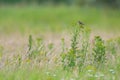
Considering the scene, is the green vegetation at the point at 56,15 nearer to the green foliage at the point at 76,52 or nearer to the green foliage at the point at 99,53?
the green foliage at the point at 76,52

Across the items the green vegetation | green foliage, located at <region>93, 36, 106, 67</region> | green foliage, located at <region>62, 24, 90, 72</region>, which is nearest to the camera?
green foliage, located at <region>62, 24, 90, 72</region>

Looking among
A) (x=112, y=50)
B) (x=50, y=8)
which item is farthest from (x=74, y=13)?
(x=112, y=50)

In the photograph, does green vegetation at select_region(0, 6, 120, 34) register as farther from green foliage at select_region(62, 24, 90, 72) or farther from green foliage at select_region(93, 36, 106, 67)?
green foliage at select_region(93, 36, 106, 67)

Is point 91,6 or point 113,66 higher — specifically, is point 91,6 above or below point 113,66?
above

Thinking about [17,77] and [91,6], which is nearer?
[17,77]

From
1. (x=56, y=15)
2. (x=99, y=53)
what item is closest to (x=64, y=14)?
(x=56, y=15)

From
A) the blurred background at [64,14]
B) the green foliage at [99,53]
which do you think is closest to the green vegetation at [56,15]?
the blurred background at [64,14]

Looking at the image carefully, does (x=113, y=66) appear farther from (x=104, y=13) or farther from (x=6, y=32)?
(x=104, y=13)

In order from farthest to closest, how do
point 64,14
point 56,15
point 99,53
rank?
point 56,15 → point 64,14 → point 99,53

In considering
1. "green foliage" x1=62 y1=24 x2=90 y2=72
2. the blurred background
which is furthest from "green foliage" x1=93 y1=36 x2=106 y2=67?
the blurred background

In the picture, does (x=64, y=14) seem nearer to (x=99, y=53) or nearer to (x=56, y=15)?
(x=56, y=15)

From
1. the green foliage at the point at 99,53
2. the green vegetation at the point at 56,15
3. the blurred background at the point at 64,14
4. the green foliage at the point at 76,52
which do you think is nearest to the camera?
the green foliage at the point at 76,52

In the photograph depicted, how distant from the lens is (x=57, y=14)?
23.9 metres

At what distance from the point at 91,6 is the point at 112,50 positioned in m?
18.8
